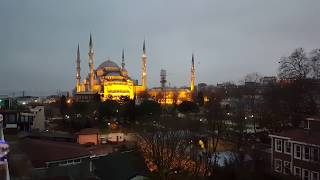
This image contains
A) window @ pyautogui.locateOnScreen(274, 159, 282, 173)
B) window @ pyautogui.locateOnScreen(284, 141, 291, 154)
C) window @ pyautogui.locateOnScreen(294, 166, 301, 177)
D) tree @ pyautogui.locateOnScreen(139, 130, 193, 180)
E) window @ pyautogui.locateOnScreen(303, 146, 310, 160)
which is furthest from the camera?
window @ pyautogui.locateOnScreen(274, 159, 282, 173)

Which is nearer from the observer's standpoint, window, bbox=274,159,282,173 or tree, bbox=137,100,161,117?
window, bbox=274,159,282,173

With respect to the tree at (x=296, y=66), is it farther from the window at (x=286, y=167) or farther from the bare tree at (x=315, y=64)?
the window at (x=286, y=167)

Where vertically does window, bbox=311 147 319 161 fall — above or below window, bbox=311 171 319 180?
above

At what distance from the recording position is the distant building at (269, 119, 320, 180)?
22108 millimetres

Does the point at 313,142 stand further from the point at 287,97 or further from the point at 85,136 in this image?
the point at 85,136

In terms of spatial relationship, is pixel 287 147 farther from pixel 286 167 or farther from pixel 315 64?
pixel 315 64

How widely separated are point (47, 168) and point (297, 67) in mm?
29691

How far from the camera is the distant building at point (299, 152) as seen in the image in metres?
22.1

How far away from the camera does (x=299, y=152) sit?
23297 millimetres

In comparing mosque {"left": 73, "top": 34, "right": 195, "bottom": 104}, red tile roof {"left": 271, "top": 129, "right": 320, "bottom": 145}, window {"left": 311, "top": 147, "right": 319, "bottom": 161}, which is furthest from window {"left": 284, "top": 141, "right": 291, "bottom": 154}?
mosque {"left": 73, "top": 34, "right": 195, "bottom": 104}

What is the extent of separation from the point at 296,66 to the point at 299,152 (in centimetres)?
1912

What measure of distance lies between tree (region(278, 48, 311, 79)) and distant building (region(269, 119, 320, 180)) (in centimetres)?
1575

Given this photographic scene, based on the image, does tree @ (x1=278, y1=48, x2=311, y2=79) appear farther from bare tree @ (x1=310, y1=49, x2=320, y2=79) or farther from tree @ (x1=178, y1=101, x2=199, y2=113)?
tree @ (x1=178, y1=101, x2=199, y2=113)

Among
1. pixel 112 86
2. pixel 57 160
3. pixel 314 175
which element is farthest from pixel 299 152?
pixel 112 86
